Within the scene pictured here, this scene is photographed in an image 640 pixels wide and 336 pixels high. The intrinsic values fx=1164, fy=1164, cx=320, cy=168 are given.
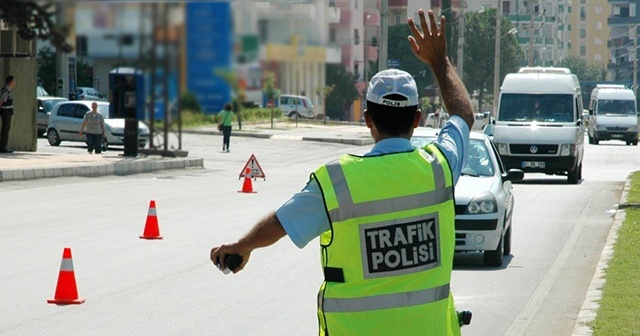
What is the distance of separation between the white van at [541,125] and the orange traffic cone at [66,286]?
19806 millimetres

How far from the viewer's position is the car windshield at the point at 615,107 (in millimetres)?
52531

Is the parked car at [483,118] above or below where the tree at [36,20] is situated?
below

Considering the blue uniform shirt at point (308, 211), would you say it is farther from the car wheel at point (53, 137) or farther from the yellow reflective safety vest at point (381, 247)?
the car wheel at point (53, 137)

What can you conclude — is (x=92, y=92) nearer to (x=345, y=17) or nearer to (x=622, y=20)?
(x=345, y=17)

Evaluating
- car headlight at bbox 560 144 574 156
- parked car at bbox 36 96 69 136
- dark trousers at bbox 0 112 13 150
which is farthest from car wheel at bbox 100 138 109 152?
car headlight at bbox 560 144 574 156

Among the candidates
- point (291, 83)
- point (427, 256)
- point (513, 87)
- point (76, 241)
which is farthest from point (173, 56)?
point (513, 87)

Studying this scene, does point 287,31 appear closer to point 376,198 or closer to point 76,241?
point 376,198

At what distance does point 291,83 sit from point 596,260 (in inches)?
486

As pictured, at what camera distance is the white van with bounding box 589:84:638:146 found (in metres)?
52.5

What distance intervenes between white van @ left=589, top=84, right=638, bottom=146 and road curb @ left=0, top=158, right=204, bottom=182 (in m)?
26.1

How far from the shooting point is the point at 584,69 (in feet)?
433

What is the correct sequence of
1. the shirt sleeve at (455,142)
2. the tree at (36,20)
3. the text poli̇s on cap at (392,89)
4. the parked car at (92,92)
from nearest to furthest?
the tree at (36,20)
the parked car at (92,92)
the text poli̇s on cap at (392,89)
the shirt sleeve at (455,142)

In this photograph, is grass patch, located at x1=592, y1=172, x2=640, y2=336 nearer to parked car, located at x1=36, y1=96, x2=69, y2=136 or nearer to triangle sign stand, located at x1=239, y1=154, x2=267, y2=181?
triangle sign stand, located at x1=239, y1=154, x2=267, y2=181

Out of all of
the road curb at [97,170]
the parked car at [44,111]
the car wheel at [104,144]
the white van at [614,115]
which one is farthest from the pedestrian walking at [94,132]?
the white van at [614,115]
